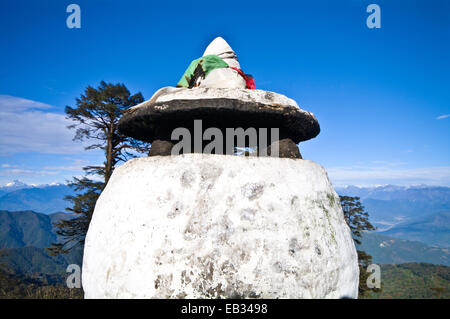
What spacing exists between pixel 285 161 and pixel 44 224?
218 metres

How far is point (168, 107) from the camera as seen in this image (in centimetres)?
287

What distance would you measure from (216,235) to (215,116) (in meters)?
1.20

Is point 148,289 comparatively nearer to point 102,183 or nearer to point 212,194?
point 212,194

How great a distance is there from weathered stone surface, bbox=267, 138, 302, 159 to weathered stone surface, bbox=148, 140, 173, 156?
115cm

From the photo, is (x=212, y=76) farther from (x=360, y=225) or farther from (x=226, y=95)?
(x=360, y=225)

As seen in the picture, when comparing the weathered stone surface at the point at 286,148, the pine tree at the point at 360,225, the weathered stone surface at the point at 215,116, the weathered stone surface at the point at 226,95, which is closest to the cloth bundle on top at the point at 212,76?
the weathered stone surface at the point at 226,95

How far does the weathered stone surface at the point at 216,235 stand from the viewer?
7.75 feet

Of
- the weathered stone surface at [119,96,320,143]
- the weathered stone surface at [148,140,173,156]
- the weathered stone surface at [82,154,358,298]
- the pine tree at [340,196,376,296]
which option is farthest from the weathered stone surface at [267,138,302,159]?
the pine tree at [340,196,376,296]

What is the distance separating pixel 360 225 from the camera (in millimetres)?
13242

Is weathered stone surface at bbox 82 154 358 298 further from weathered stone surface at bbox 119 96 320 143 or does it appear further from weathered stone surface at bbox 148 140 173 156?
weathered stone surface at bbox 119 96 320 143

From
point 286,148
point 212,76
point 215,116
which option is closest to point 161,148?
point 215,116

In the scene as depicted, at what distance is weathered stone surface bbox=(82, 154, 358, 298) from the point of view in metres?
2.36

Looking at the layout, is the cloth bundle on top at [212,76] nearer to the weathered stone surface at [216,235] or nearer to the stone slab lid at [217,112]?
the stone slab lid at [217,112]
